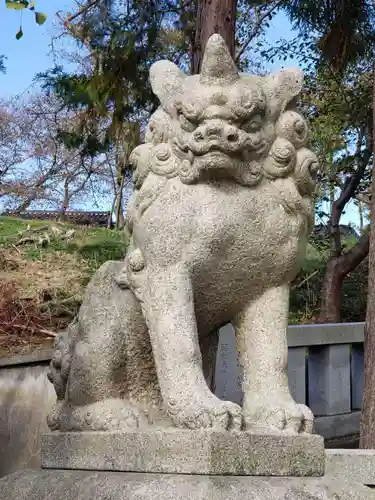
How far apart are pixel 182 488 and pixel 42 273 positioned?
258 inches

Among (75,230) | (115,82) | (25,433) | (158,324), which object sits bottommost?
(25,433)

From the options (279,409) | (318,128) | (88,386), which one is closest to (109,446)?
(88,386)

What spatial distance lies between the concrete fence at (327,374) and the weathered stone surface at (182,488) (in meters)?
3.64

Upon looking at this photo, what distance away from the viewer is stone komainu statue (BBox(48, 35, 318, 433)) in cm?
267

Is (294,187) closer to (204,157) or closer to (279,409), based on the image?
(204,157)

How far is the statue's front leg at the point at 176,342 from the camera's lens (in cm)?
254

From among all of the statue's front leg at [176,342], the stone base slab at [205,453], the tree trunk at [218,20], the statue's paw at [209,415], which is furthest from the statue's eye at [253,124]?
the tree trunk at [218,20]

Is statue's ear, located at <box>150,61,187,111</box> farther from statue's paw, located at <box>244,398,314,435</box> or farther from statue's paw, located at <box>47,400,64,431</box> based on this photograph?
statue's paw, located at <box>47,400,64,431</box>

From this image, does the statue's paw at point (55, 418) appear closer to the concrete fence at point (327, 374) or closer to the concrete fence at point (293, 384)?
the concrete fence at point (293, 384)

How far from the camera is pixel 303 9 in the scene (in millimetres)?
8953

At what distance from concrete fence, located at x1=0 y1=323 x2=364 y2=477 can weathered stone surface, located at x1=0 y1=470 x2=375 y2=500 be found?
3104 mm

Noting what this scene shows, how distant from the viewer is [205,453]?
2.38m

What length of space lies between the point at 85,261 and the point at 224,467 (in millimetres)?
7235

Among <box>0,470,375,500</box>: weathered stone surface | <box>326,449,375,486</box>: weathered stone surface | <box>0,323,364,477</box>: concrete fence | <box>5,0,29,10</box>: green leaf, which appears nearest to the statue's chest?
<box>0,470,375,500</box>: weathered stone surface
